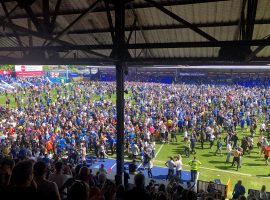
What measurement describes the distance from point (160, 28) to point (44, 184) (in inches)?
227

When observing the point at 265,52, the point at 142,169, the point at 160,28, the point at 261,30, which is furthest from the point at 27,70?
the point at 261,30

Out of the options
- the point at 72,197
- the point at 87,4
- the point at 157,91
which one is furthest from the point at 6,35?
the point at 157,91

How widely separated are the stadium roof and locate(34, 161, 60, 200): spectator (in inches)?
134

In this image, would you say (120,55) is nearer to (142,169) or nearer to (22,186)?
(22,186)

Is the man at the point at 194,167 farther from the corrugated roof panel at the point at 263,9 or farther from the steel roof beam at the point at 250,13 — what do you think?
the steel roof beam at the point at 250,13

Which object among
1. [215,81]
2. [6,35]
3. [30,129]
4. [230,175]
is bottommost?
[230,175]

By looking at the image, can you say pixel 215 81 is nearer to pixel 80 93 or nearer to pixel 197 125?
pixel 80 93

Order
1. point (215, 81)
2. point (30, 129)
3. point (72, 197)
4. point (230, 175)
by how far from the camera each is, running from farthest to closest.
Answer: point (215, 81), point (30, 129), point (230, 175), point (72, 197)

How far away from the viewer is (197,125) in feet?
73.6

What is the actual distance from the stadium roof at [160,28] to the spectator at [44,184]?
11.2ft

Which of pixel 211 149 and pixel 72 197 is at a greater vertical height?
pixel 72 197

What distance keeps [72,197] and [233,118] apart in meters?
22.8

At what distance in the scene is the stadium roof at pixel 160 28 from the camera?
21.0 feet

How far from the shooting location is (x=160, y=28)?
8.22m
